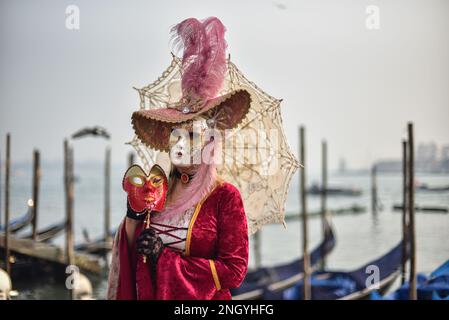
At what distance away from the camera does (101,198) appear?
114ft

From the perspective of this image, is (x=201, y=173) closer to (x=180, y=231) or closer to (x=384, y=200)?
(x=180, y=231)

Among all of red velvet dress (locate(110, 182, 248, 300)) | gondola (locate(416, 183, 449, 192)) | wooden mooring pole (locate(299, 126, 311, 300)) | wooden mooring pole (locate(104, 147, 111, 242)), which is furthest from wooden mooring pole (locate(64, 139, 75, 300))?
red velvet dress (locate(110, 182, 248, 300))

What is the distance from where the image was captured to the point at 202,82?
204 centimetres

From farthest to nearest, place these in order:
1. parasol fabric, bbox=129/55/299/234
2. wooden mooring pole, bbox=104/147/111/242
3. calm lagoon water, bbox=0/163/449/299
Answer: wooden mooring pole, bbox=104/147/111/242 → calm lagoon water, bbox=0/163/449/299 → parasol fabric, bbox=129/55/299/234

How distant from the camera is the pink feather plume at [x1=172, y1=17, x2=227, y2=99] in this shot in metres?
2.03

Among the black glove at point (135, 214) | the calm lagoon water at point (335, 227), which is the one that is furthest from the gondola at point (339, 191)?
the black glove at point (135, 214)

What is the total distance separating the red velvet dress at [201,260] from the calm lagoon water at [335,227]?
6214 mm

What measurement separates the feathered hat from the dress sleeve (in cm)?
30

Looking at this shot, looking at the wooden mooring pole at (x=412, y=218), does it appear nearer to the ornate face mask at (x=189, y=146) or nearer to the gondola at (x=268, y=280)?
the gondola at (x=268, y=280)

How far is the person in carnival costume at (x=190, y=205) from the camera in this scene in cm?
191

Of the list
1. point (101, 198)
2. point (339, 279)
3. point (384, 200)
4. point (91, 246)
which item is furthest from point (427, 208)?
point (101, 198)

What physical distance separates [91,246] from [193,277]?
10618mm

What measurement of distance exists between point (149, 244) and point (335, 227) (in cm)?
2260

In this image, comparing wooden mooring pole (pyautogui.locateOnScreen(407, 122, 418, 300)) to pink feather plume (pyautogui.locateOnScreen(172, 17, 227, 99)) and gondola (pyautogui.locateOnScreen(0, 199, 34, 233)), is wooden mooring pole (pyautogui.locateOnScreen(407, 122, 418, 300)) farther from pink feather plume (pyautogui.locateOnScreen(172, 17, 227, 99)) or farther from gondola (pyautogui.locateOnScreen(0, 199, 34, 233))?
gondola (pyautogui.locateOnScreen(0, 199, 34, 233))
